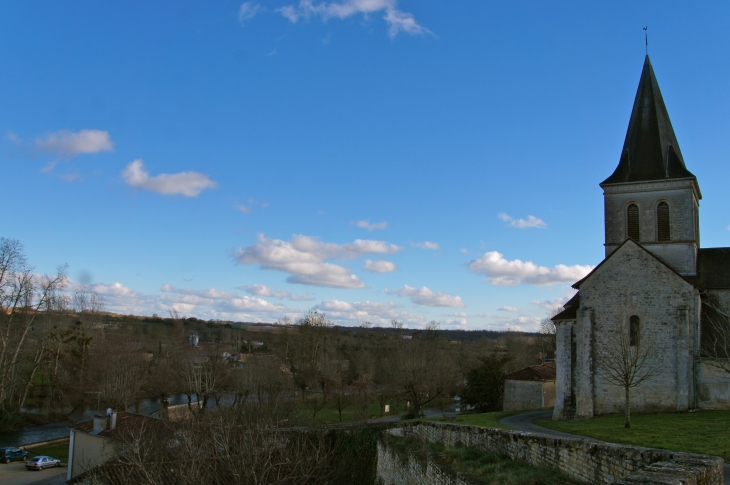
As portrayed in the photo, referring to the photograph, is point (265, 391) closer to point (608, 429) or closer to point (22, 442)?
point (22, 442)

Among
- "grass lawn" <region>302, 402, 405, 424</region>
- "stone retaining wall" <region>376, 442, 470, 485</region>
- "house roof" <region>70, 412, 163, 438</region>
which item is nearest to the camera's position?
"stone retaining wall" <region>376, 442, 470, 485</region>

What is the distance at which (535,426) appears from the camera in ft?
75.9

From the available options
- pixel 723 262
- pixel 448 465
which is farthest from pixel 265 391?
pixel 723 262

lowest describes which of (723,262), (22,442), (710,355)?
(22,442)

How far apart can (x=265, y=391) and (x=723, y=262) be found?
25245 mm

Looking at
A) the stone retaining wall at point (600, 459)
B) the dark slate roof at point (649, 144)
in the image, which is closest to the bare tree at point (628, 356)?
the dark slate roof at point (649, 144)

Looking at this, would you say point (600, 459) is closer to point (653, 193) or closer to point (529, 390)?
point (653, 193)

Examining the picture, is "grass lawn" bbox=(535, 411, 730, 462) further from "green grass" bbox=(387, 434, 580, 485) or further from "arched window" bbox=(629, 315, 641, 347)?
"green grass" bbox=(387, 434, 580, 485)

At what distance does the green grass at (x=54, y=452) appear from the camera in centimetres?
3192

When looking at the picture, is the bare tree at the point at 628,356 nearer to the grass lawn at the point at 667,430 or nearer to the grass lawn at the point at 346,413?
the grass lawn at the point at 667,430

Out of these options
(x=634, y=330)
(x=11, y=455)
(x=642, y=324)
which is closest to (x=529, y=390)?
(x=634, y=330)

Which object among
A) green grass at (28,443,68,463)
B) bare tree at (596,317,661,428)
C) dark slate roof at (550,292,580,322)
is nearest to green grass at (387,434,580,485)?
bare tree at (596,317,661,428)

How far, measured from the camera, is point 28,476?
27484 millimetres

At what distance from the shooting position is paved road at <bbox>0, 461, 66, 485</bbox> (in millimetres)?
26359
